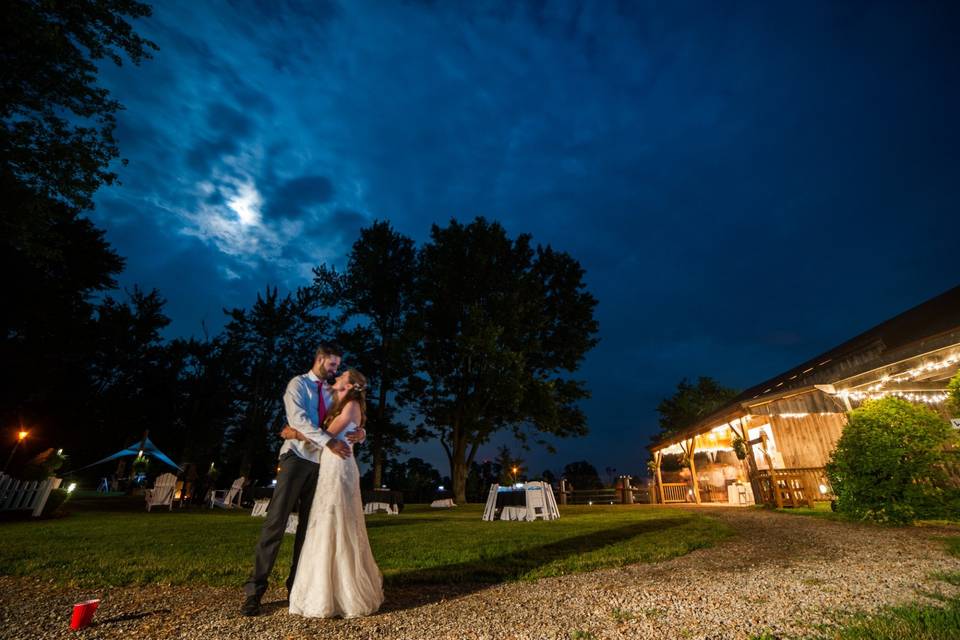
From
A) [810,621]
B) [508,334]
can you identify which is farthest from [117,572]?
[508,334]

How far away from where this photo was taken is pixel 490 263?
74.4ft

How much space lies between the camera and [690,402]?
38469mm

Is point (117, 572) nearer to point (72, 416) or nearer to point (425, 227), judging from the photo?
point (72, 416)

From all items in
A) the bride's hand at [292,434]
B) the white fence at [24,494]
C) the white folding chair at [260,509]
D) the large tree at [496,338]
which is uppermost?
the large tree at [496,338]

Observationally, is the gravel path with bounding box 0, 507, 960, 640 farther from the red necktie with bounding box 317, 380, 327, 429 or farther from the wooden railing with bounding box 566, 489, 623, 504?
the wooden railing with bounding box 566, 489, 623, 504

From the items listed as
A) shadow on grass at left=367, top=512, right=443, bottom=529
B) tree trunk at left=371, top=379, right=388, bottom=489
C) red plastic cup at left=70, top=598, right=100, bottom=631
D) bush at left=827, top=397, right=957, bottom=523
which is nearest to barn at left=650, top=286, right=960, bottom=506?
bush at left=827, top=397, right=957, bottom=523

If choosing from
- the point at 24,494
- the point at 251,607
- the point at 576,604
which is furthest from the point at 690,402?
the point at 24,494

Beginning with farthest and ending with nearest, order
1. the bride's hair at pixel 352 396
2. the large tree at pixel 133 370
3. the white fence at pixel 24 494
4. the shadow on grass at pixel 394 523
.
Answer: the large tree at pixel 133 370 → the white fence at pixel 24 494 → the shadow on grass at pixel 394 523 → the bride's hair at pixel 352 396

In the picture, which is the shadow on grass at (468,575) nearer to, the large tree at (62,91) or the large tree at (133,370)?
the large tree at (62,91)

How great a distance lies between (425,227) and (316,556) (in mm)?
104704

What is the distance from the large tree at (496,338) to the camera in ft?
67.2

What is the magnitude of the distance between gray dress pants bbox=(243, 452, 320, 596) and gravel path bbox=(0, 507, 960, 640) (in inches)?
9.7

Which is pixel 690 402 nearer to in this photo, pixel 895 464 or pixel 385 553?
pixel 895 464

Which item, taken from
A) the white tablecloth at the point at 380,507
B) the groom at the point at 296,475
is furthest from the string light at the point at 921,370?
the white tablecloth at the point at 380,507
